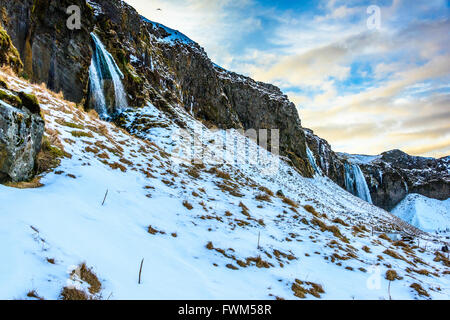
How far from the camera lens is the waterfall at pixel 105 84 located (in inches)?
700

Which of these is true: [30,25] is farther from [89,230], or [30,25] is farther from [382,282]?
[382,282]

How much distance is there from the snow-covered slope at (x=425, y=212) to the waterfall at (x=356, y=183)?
31.9 feet

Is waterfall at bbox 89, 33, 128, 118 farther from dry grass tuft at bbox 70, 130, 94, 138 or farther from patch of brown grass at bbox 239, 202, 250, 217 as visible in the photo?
patch of brown grass at bbox 239, 202, 250, 217

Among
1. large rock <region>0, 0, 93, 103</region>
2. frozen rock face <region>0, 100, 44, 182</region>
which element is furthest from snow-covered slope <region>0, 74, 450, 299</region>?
large rock <region>0, 0, 93, 103</region>

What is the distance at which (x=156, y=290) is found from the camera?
3734 mm

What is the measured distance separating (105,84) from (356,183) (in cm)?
6850

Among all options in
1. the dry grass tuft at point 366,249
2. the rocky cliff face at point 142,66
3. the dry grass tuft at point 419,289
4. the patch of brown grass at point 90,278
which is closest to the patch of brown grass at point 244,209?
the dry grass tuft at point 366,249

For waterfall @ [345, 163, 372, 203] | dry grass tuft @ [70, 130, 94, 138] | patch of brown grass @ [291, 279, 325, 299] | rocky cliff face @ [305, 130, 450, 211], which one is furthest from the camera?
rocky cliff face @ [305, 130, 450, 211]

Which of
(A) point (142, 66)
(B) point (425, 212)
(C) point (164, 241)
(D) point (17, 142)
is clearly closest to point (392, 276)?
(C) point (164, 241)

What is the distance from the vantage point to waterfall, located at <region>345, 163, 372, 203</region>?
6450 cm

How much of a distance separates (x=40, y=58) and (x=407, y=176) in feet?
Answer: 312

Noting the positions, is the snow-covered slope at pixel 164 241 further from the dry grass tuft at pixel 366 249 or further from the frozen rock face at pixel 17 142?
the frozen rock face at pixel 17 142

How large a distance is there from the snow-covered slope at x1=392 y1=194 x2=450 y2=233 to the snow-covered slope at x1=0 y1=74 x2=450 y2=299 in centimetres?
5701
